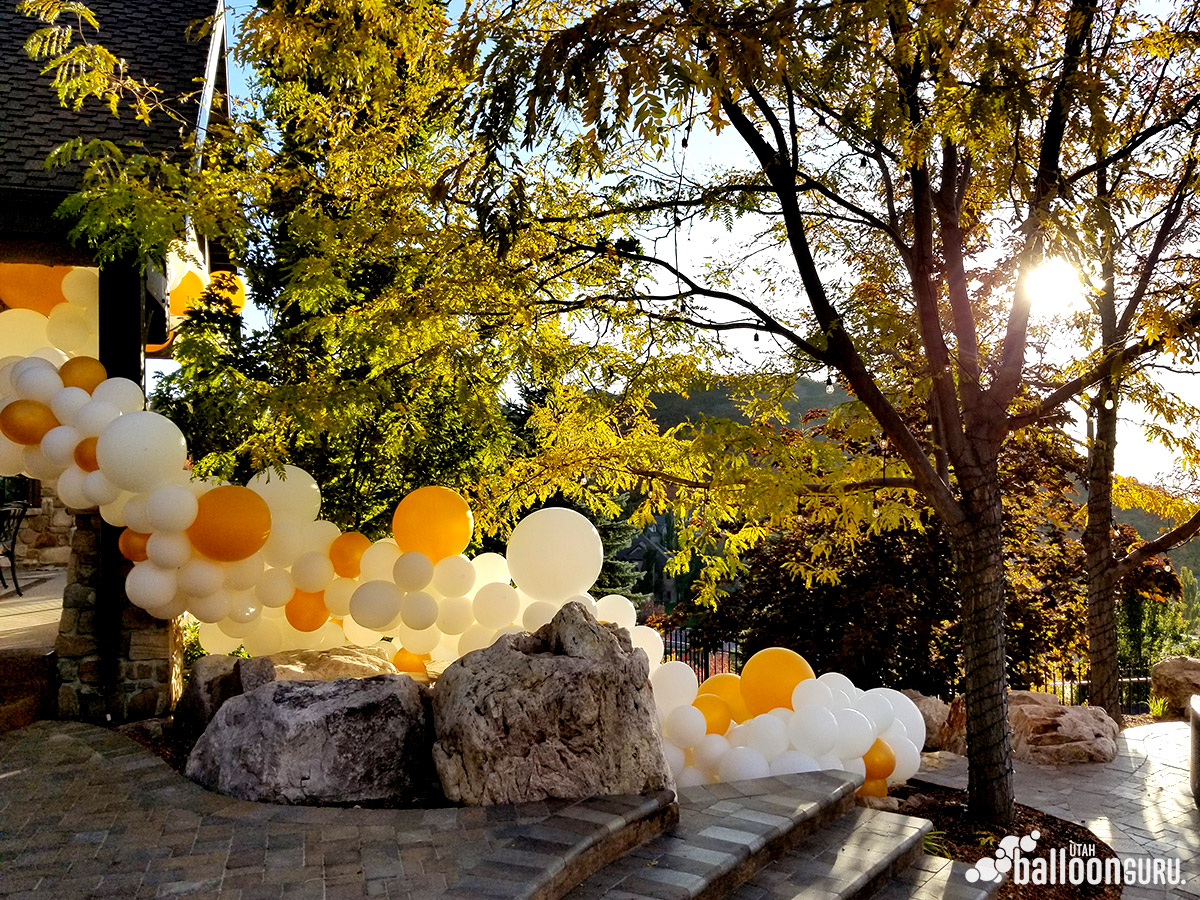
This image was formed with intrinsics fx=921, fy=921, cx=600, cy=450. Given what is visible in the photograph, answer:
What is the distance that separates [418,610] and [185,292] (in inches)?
145

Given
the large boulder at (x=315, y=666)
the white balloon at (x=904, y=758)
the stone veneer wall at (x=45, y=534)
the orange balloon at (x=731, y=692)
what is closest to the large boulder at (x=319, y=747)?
the large boulder at (x=315, y=666)

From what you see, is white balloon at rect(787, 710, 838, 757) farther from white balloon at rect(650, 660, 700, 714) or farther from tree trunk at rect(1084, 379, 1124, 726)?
tree trunk at rect(1084, 379, 1124, 726)

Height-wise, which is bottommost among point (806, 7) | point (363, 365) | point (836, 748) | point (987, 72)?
point (836, 748)

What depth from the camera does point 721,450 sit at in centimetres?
614

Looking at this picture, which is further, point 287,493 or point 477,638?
point 477,638

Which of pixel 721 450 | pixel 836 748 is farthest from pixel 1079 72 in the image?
pixel 836 748

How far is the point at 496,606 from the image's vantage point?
681 cm

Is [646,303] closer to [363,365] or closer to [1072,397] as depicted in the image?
[363,365]

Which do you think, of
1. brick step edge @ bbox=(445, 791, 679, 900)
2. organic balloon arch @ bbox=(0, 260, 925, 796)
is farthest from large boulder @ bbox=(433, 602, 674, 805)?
organic balloon arch @ bbox=(0, 260, 925, 796)

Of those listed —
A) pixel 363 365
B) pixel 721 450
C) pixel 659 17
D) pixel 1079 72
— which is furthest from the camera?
pixel 363 365

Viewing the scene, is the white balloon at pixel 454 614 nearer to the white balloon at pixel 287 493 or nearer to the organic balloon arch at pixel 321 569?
the organic balloon arch at pixel 321 569

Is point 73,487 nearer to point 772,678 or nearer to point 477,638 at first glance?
point 477,638

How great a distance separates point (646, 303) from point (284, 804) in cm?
398

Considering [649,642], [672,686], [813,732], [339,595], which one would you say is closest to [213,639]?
[339,595]
